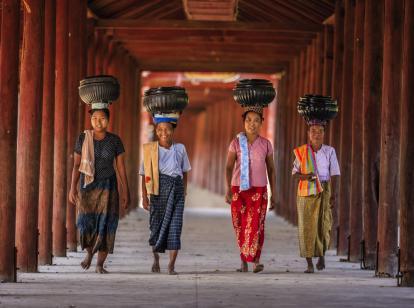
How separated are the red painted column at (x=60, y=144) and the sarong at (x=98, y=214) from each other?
247cm

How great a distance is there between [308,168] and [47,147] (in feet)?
9.39

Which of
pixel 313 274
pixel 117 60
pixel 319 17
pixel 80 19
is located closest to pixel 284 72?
pixel 117 60

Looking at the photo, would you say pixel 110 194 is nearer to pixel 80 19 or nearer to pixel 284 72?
pixel 80 19

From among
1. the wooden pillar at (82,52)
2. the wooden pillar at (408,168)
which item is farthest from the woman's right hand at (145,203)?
the wooden pillar at (82,52)

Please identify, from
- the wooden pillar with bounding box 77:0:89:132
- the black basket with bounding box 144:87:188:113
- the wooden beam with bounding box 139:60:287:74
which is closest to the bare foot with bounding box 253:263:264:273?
the black basket with bounding box 144:87:188:113

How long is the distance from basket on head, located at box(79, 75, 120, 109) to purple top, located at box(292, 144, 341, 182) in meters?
1.93

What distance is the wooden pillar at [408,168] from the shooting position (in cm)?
926

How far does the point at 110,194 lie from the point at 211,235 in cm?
713

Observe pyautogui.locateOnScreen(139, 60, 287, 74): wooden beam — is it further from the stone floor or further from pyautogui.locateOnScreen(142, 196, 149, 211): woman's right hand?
pyautogui.locateOnScreen(142, 196, 149, 211): woman's right hand

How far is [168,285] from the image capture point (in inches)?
358

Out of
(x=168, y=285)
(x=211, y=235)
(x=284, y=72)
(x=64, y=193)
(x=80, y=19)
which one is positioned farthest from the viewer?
(x=284, y=72)

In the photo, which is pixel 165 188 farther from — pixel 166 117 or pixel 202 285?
pixel 202 285

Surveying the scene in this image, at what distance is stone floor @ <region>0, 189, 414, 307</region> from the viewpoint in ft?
26.1

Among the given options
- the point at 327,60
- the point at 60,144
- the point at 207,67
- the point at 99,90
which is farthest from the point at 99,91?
the point at 207,67
